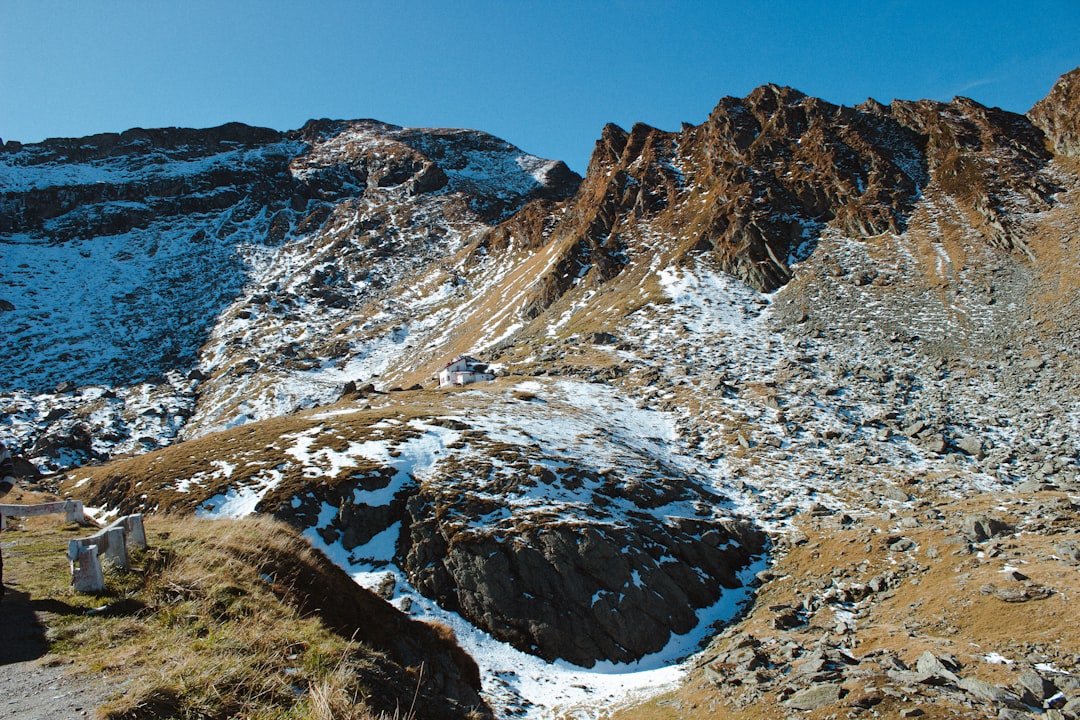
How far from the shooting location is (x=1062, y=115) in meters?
83.5

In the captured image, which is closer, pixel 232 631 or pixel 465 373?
pixel 232 631

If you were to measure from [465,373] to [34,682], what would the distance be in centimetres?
5629

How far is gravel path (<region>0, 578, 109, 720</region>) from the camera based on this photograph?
507 cm

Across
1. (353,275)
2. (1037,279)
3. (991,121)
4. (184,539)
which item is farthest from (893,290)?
(353,275)

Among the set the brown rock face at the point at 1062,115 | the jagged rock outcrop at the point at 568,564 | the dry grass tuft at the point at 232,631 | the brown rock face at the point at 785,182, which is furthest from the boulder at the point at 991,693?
the brown rock face at the point at 1062,115

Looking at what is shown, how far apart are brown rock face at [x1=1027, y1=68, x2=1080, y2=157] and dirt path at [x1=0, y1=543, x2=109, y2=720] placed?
110 meters

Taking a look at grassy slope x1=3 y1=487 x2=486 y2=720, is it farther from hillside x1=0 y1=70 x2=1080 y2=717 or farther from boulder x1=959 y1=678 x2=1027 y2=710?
hillside x1=0 y1=70 x2=1080 y2=717

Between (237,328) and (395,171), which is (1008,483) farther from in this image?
(395,171)

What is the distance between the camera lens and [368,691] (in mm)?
6012

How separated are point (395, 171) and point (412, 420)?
16079 cm

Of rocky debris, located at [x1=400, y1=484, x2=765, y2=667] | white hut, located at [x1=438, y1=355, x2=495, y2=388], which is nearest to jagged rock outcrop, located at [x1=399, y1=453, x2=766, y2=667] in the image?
rocky debris, located at [x1=400, y1=484, x2=765, y2=667]

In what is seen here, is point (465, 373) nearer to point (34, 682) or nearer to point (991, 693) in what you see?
point (991, 693)

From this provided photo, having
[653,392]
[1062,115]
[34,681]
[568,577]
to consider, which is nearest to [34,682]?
[34,681]

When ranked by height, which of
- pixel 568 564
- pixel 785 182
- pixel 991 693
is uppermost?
pixel 785 182
